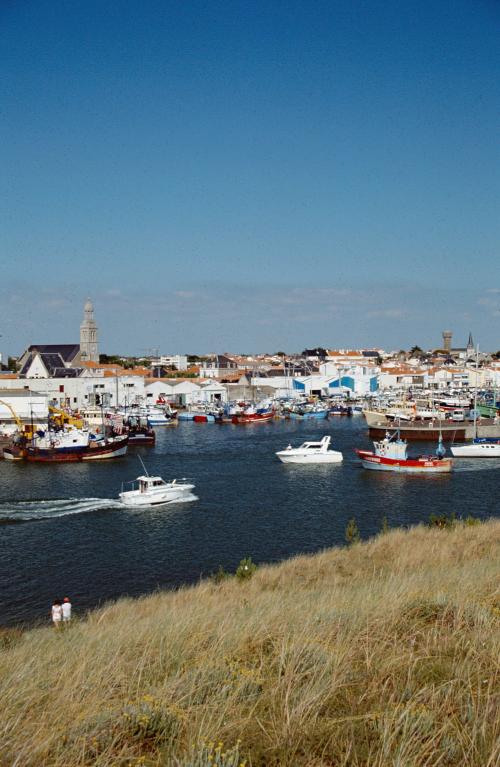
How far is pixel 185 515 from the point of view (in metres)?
23.0

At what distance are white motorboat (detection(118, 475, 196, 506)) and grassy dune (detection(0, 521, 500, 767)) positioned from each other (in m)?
18.0

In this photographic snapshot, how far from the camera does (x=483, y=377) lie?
305 ft

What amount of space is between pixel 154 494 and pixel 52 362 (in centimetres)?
5954

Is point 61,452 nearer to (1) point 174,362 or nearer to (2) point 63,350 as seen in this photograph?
(2) point 63,350

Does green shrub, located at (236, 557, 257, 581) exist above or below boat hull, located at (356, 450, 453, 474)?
above

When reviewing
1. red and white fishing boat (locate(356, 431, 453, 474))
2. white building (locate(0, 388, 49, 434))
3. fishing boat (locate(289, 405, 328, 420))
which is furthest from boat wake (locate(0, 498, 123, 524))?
fishing boat (locate(289, 405, 328, 420))

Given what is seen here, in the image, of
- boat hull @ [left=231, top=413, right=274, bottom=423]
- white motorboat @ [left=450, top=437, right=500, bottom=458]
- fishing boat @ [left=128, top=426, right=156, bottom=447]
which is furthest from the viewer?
boat hull @ [left=231, top=413, right=274, bottom=423]

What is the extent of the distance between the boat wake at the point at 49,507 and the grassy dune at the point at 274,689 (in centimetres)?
1744

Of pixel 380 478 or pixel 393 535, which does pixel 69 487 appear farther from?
pixel 393 535

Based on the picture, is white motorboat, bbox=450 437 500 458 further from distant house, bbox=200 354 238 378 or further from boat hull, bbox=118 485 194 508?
distant house, bbox=200 354 238 378

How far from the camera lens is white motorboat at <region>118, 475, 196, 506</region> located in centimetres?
2428

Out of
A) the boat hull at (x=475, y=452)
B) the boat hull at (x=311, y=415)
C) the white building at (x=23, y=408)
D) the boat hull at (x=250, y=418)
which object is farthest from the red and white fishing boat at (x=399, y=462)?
the boat hull at (x=311, y=415)

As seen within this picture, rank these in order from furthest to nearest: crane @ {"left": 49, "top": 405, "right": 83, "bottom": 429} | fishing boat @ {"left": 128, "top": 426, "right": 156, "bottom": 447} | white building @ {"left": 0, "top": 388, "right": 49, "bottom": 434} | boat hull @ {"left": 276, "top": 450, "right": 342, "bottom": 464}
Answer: white building @ {"left": 0, "top": 388, "right": 49, "bottom": 434}, crane @ {"left": 49, "top": 405, "right": 83, "bottom": 429}, fishing boat @ {"left": 128, "top": 426, "right": 156, "bottom": 447}, boat hull @ {"left": 276, "top": 450, "right": 342, "bottom": 464}

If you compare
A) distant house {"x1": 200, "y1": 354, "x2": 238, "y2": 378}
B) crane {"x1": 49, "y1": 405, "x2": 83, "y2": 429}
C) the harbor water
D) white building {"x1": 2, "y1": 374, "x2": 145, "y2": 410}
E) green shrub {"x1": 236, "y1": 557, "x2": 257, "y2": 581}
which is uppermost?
distant house {"x1": 200, "y1": 354, "x2": 238, "y2": 378}
